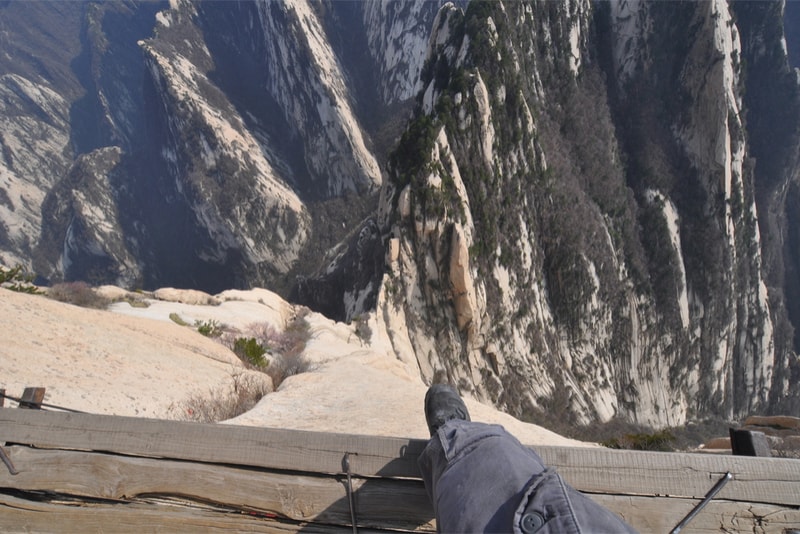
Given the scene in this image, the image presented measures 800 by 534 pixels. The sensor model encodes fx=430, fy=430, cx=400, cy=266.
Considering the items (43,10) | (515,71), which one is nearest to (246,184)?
(515,71)

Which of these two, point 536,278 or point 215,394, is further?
point 536,278

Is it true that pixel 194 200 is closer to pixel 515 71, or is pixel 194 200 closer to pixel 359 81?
pixel 359 81

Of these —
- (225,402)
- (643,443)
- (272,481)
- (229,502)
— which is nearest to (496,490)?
(272,481)

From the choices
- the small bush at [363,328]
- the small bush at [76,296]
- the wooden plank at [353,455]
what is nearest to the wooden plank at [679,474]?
the wooden plank at [353,455]

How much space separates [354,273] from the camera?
1180 inches

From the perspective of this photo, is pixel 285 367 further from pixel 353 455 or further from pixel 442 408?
pixel 353 455

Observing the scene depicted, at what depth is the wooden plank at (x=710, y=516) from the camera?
1.96 meters

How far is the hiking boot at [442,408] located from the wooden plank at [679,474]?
57 centimetres

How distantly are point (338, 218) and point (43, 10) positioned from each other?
103 meters

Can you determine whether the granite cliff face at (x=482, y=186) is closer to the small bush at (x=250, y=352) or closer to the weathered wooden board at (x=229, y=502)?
the small bush at (x=250, y=352)

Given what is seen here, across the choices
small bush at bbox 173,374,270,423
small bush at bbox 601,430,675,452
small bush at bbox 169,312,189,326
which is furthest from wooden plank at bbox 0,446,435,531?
small bush at bbox 169,312,189,326

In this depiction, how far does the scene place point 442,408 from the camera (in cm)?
257

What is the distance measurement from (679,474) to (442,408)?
47.3 inches

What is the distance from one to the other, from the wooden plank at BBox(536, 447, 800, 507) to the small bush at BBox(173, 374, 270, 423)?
5.04m
